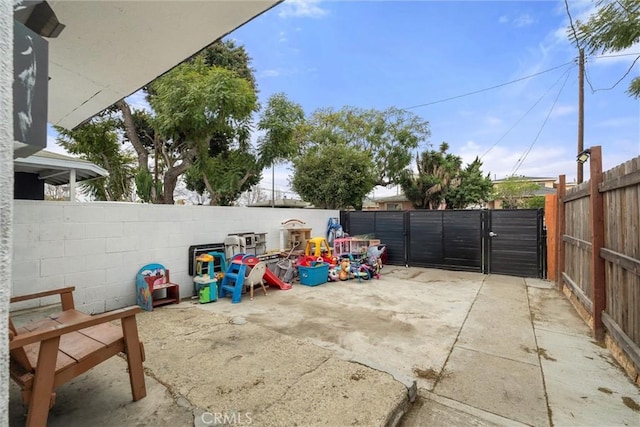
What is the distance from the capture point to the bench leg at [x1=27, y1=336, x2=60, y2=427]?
4.98ft

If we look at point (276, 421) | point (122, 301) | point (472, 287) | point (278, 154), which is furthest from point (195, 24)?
point (278, 154)

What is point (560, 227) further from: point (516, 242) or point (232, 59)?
point (232, 59)

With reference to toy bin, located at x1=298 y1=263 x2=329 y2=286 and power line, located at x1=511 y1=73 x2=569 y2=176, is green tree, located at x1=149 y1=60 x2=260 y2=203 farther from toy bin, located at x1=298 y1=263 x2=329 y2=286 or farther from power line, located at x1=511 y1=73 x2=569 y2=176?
power line, located at x1=511 y1=73 x2=569 y2=176

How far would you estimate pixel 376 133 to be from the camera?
62.1 feet

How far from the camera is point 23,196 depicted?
624cm

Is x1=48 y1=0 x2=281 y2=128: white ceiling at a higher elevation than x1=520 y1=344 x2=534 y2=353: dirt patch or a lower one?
higher

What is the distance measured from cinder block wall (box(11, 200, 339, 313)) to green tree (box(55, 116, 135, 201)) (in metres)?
8.83

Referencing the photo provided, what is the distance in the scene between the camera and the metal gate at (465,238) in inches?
262

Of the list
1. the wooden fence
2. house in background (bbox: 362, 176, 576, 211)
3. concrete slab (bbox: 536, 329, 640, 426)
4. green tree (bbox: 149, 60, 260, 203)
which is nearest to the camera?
concrete slab (bbox: 536, 329, 640, 426)

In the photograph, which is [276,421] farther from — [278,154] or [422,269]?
[278,154]

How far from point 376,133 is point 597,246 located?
1671 cm

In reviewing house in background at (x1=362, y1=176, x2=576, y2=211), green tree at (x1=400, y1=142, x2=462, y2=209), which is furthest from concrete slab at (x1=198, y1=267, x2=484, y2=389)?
house in background at (x1=362, y1=176, x2=576, y2=211)

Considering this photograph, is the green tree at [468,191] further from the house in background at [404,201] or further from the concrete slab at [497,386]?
the concrete slab at [497,386]

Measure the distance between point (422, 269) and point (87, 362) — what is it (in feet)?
23.9
